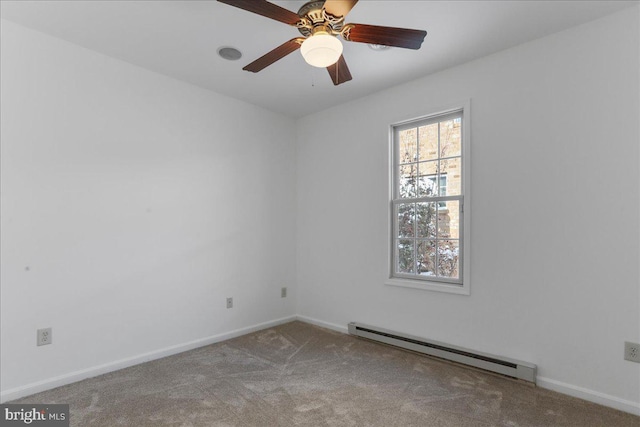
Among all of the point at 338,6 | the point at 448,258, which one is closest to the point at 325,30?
the point at 338,6

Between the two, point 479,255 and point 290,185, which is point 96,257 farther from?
point 479,255

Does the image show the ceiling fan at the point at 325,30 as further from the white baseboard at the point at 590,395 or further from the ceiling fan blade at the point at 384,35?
the white baseboard at the point at 590,395

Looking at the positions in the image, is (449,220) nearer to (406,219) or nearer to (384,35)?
(406,219)

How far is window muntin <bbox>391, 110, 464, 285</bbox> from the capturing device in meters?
3.12

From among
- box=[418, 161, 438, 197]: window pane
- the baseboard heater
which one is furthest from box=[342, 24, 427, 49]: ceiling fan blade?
the baseboard heater

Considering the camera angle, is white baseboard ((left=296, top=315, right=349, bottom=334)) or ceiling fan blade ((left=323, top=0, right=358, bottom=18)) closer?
ceiling fan blade ((left=323, top=0, right=358, bottom=18))

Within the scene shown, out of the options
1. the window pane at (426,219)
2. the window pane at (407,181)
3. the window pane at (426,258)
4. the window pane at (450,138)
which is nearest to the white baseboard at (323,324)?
the window pane at (426,258)

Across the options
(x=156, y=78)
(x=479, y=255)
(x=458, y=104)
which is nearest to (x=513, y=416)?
(x=479, y=255)

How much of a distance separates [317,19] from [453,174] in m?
1.93

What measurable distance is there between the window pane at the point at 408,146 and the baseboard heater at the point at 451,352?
1761 millimetres

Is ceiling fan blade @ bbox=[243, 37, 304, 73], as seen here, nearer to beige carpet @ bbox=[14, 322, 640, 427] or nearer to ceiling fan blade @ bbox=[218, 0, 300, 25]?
ceiling fan blade @ bbox=[218, 0, 300, 25]

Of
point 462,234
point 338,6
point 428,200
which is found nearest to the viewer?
point 338,6

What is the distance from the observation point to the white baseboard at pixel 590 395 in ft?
7.20

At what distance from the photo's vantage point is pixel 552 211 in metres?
2.54
